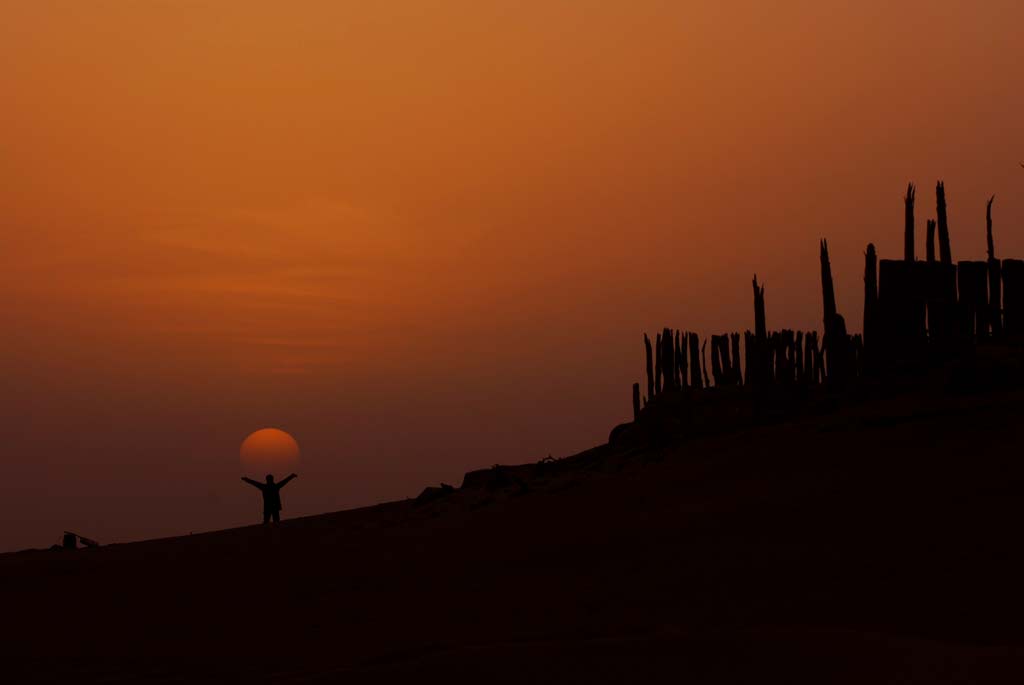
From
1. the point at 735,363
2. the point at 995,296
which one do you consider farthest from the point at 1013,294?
the point at 735,363

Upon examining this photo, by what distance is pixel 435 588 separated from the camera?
1049 centimetres

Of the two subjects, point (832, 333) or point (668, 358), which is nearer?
point (832, 333)

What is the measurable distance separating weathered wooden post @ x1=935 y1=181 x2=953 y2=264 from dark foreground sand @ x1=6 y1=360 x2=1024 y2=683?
3471mm

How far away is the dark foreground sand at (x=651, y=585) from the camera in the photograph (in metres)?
5.39

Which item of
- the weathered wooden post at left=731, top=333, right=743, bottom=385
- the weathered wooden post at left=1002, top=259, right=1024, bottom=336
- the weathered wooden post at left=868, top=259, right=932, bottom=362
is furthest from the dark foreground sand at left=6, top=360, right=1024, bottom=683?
the weathered wooden post at left=731, top=333, right=743, bottom=385

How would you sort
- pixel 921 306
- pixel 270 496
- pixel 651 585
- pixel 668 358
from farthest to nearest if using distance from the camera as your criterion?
pixel 668 358, pixel 270 496, pixel 921 306, pixel 651 585

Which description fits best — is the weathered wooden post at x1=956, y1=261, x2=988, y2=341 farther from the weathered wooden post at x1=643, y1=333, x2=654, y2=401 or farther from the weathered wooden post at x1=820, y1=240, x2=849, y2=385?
the weathered wooden post at x1=643, y1=333, x2=654, y2=401

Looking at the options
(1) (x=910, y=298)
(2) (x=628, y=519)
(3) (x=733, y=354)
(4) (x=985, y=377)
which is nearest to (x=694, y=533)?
(2) (x=628, y=519)

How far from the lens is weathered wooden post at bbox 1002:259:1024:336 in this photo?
18.5m

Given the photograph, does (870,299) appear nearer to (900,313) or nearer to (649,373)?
(900,313)

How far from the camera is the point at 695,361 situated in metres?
25.8

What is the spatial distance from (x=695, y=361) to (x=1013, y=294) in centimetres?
826

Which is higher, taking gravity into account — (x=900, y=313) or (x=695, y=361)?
(x=695, y=361)

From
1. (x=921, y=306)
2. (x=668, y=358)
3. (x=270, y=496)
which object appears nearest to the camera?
(x=921, y=306)
